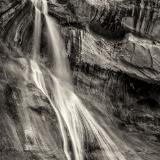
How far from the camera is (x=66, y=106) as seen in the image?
17812 mm

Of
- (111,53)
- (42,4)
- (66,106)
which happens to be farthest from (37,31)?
(66,106)

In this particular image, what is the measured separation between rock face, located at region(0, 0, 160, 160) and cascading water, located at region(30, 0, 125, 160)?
0.29 meters

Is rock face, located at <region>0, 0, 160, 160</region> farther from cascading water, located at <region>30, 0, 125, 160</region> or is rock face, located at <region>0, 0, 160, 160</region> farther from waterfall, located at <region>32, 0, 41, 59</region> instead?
cascading water, located at <region>30, 0, 125, 160</region>

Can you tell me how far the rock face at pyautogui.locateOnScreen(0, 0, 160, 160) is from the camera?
61.8 ft

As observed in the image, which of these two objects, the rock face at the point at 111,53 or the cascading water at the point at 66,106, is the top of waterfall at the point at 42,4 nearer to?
the cascading water at the point at 66,106

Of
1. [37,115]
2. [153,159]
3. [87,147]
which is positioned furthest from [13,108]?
[153,159]

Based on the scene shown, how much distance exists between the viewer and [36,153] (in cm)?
1556

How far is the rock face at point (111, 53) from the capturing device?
18844mm

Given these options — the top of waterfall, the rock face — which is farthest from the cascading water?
the rock face

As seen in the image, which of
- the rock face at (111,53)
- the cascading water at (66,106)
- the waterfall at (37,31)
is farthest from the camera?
the waterfall at (37,31)

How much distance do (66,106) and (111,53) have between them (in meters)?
3.25

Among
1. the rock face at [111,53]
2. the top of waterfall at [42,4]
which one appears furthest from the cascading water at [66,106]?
the rock face at [111,53]

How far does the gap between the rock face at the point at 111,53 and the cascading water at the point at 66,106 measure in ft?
0.94

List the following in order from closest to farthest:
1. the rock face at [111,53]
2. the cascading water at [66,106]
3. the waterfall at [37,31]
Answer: the cascading water at [66,106], the rock face at [111,53], the waterfall at [37,31]
